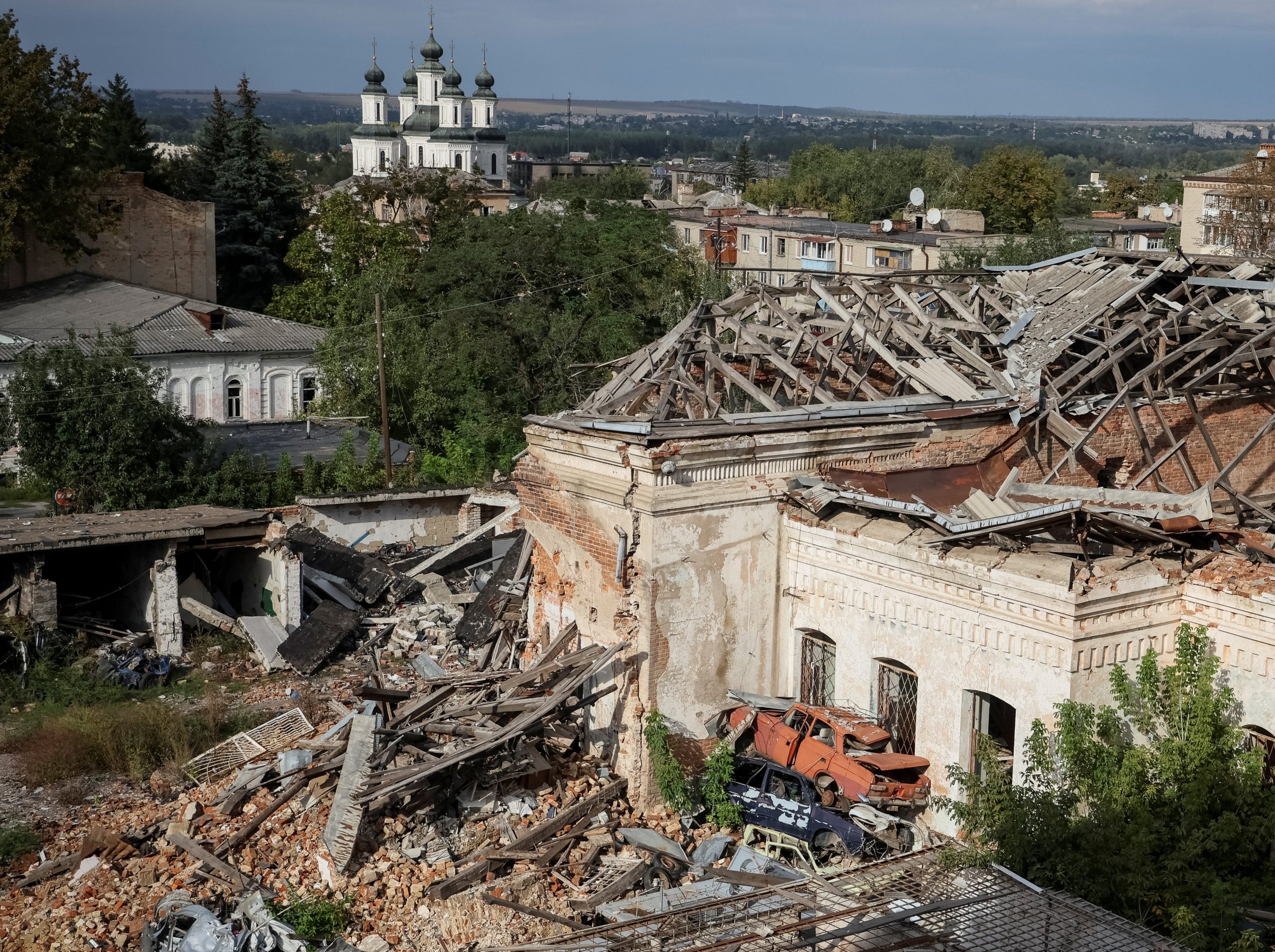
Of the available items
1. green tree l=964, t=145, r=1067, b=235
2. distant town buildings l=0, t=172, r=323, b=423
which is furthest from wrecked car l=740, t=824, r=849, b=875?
green tree l=964, t=145, r=1067, b=235

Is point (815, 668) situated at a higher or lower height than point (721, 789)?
higher

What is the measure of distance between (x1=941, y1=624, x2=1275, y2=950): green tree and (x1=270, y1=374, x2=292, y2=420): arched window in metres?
29.6

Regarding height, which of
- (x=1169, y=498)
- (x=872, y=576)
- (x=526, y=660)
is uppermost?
(x=1169, y=498)

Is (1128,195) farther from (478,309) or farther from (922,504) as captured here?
(922,504)

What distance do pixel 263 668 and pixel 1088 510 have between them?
497 inches

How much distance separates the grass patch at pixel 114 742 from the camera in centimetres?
1525

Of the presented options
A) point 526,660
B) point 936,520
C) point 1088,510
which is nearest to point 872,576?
point 936,520

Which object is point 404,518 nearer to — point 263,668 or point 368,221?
point 263,668

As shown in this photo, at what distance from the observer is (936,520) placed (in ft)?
41.7

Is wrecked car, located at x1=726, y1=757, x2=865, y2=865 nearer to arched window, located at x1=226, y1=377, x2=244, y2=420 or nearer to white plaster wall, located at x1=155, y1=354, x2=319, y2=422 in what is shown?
white plaster wall, located at x1=155, y1=354, x2=319, y2=422

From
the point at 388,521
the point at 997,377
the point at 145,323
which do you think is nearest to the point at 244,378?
the point at 145,323

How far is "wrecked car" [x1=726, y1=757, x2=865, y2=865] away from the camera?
12.2 meters

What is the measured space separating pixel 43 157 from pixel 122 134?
15.6m

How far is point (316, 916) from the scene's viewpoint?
37.3 ft
